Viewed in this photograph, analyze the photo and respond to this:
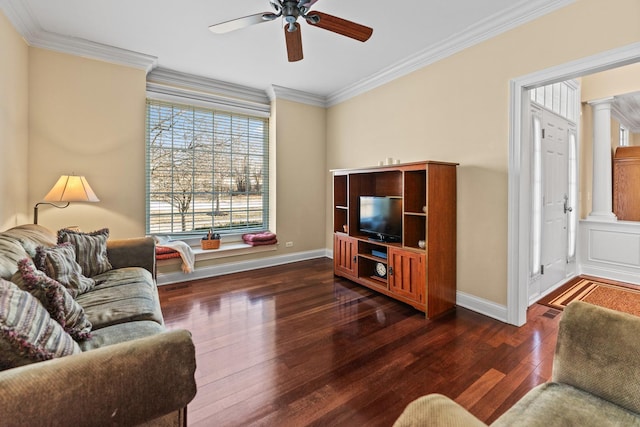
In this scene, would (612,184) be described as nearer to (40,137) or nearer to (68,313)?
(68,313)

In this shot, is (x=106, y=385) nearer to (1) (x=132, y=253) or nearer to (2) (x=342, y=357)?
(2) (x=342, y=357)

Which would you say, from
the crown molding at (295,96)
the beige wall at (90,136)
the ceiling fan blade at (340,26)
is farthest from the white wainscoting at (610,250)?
the beige wall at (90,136)

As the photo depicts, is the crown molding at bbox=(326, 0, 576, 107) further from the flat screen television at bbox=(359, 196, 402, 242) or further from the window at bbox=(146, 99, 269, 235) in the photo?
the window at bbox=(146, 99, 269, 235)

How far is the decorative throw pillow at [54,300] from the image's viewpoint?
1.35 metres

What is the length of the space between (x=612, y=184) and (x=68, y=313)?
6347 millimetres

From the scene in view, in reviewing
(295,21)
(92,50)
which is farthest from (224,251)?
(295,21)

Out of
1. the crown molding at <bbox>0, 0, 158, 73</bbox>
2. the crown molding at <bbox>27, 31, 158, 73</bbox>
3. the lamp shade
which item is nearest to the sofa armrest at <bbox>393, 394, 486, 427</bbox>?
the lamp shade

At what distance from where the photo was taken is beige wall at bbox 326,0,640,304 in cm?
219

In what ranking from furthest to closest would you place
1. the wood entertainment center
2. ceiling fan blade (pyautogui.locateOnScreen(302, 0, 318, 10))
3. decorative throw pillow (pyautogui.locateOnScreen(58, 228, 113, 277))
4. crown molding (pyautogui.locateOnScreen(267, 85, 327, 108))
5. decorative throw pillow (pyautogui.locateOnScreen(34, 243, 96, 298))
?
1. crown molding (pyautogui.locateOnScreen(267, 85, 327, 108))
2. the wood entertainment center
3. decorative throw pillow (pyautogui.locateOnScreen(58, 228, 113, 277))
4. ceiling fan blade (pyautogui.locateOnScreen(302, 0, 318, 10))
5. decorative throw pillow (pyautogui.locateOnScreen(34, 243, 96, 298))

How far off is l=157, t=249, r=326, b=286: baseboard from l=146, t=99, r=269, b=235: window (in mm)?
596

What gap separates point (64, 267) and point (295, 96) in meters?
3.81

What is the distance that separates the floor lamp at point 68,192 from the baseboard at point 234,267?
1.31 m

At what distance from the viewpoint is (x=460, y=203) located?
3037 millimetres

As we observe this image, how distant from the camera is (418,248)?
3.04m
